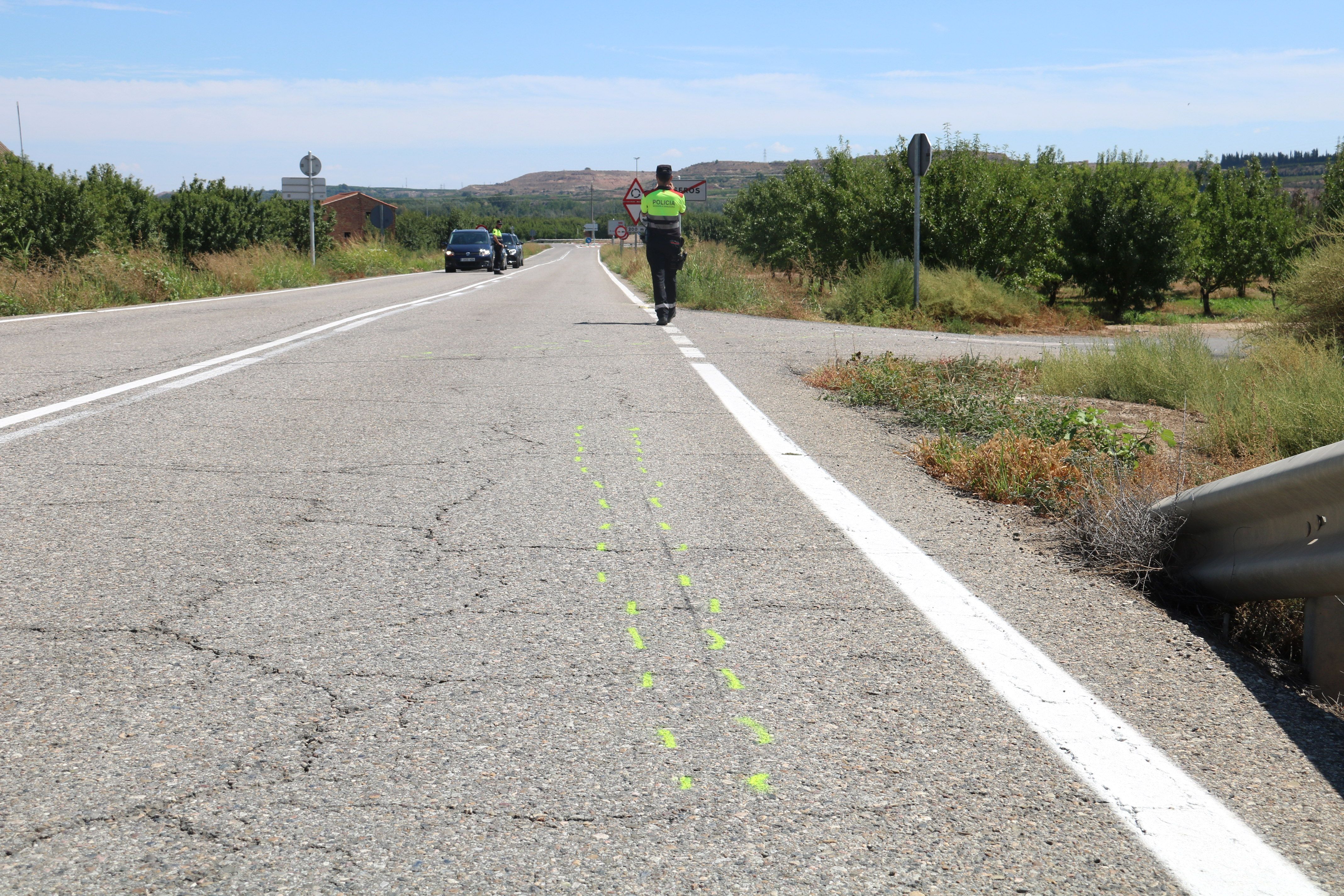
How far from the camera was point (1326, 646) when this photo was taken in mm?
2957

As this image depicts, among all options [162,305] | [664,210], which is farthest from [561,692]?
[162,305]

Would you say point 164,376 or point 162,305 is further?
point 162,305

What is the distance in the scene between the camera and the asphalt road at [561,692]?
2.05 meters

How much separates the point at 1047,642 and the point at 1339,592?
0.74 metres

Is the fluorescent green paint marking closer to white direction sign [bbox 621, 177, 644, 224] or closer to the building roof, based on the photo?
white direction sign [bbox 621, 177, 644, 224]

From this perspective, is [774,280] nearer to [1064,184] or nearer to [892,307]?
[1064,184]

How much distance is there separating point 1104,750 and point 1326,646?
2.98ft

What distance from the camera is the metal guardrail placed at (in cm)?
292

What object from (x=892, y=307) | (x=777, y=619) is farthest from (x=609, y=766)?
(x=892, y=307)

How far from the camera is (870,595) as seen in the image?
361 cm

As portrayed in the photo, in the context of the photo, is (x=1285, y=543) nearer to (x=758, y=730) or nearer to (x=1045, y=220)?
(x=758, y=730)

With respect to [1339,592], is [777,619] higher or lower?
lower

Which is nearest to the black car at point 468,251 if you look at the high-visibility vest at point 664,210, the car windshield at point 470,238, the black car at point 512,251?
the car windshield at point 470,238

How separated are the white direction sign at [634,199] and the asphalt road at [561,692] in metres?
25.2
